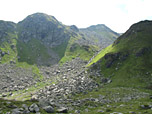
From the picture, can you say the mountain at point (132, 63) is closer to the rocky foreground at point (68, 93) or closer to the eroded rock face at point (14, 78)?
the rocky foreground at point (68, 93)

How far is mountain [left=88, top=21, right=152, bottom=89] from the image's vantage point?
259 ft

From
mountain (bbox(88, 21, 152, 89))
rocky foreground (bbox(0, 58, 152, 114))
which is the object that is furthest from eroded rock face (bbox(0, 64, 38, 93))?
mountain (bbox(88, 21, 152, 89))

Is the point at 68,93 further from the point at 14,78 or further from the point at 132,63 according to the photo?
the point at 14,78

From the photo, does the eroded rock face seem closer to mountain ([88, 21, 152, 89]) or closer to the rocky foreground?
the rocky foreground

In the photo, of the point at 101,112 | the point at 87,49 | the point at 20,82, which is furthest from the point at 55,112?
the point at 87,49

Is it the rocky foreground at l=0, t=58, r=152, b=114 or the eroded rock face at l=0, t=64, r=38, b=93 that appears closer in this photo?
the rocky foreground at l=0, t=58, r=152, b=114

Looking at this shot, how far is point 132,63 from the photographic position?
311 feet

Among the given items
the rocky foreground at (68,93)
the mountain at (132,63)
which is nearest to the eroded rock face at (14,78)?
the rocky foreground at (68,93)

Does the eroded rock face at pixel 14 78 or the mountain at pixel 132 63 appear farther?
the eroded rock face at pixel 14 78

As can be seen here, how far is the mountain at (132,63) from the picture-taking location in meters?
79.1

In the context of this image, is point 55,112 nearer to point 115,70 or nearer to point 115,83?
point 115,83

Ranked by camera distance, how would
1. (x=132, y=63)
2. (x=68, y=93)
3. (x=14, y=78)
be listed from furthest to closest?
1. (x=14, y=78)
2. (x=132, y=63)
3. (x=68, y=93)

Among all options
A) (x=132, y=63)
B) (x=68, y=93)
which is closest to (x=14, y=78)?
(x=68, y=93)

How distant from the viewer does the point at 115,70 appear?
315 ft
